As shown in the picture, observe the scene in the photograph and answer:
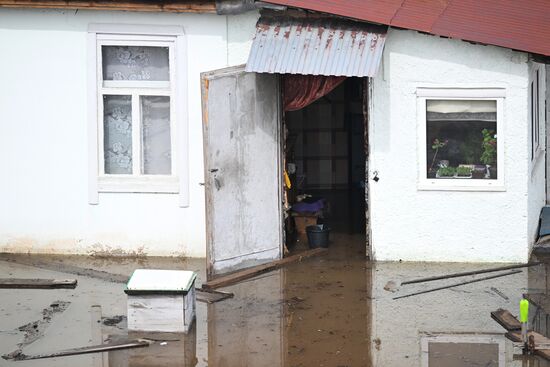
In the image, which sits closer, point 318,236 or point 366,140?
point 366,140

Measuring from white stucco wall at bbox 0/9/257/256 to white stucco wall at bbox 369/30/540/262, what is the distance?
2113 millimetres

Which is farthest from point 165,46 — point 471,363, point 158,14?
point 471,363

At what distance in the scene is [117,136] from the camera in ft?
46.9

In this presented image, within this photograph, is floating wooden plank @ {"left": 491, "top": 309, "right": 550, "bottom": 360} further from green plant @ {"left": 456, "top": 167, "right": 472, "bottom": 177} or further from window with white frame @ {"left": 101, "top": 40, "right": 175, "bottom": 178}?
window with white frame @ {"left": 101, "top": 40, "right": 175, "bottom": 178}

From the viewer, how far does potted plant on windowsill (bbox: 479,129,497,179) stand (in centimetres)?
1354

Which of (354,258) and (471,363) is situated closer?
(471,363)

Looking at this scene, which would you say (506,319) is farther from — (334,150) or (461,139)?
(334,150)

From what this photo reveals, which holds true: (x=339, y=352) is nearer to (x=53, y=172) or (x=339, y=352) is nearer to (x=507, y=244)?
(x=507, y=244)

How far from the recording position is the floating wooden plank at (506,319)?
10.5 metres

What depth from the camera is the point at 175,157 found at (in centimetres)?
1412

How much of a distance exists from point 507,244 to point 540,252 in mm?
1014

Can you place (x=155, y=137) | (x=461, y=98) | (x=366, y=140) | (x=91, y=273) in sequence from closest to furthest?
(x=91, y=273) → (x=461, y=98) → (x=366, y=140) → (x=155, y=137)

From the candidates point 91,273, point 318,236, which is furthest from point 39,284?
point 318,236

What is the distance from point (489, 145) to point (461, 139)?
37cm
